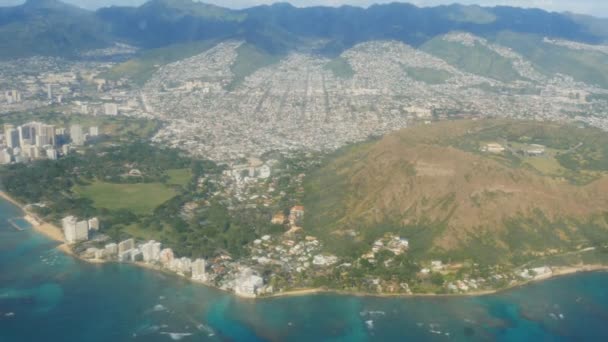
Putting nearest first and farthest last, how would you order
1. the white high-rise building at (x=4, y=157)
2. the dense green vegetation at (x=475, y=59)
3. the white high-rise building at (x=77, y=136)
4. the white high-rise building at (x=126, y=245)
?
the white high-rise building at (x=126, y=245) < the white high-rise building at (x=4, y=157) < the white high-rise building at (x=77, y=136) < the dense green vegetation at (x=475, y=59)

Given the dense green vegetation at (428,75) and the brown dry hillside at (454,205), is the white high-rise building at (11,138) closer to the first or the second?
the brown dry hillside at (454,205)

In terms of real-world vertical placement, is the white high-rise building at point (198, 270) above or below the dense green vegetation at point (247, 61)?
below

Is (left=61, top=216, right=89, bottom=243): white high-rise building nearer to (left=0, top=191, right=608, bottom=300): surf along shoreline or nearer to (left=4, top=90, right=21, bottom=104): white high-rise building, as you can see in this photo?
(left=0, top=191, right=608, bottom=300): surf along shoreline

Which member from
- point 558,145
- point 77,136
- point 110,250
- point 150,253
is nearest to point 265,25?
point 77,136

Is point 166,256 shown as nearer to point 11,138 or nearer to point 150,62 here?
Answer: point 11,138

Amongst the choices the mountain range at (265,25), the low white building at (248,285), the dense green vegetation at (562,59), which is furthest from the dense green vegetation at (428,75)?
the low white building at (248,285)

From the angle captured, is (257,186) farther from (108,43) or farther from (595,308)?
(108,43)
